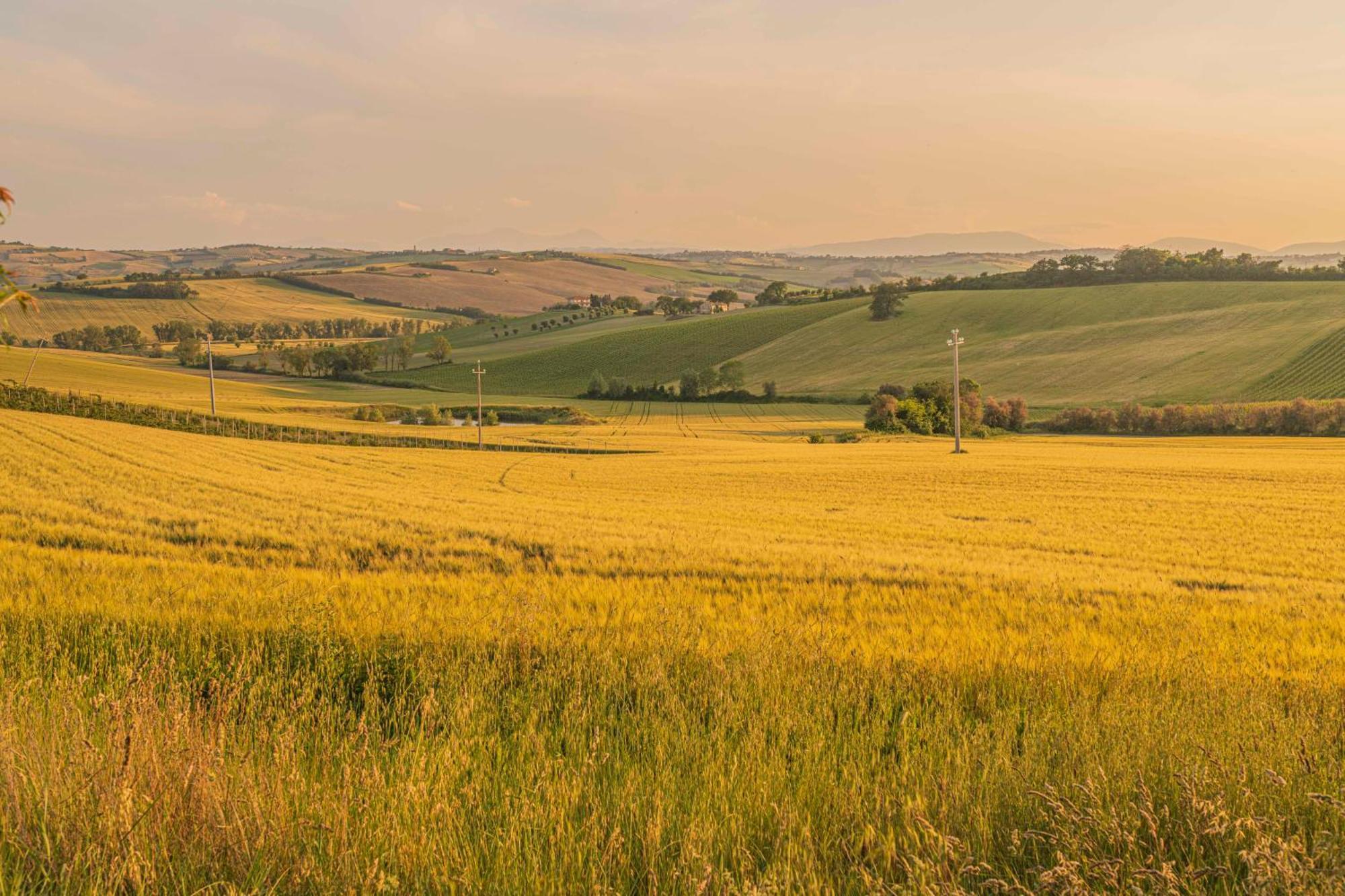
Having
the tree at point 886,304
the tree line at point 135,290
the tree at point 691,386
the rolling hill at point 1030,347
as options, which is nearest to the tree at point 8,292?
the rolling hill at point 1030,347

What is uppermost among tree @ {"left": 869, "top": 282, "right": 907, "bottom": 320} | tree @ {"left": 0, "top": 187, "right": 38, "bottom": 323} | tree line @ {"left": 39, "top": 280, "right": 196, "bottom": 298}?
tree line @ {"left": 39, "top": 280, "right": 196, "bottom": 298}

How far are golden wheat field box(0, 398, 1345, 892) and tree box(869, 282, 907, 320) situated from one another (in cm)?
12723

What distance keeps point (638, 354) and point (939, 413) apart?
66551 mm

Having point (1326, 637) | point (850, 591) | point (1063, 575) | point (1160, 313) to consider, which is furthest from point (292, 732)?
point (1160, 313)

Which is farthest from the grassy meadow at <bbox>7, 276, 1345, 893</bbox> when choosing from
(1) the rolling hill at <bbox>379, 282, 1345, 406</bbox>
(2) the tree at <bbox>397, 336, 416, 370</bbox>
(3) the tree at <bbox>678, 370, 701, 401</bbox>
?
(2) the tree at <bbox>397, 336, 416, 370</bbox>

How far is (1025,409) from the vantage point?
274ft

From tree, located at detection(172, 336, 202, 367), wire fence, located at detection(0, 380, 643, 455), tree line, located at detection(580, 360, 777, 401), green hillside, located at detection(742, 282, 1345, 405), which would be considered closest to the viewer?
wire fence, located at detection(0, 380, 643, 455)

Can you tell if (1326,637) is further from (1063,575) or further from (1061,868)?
(1061,868)

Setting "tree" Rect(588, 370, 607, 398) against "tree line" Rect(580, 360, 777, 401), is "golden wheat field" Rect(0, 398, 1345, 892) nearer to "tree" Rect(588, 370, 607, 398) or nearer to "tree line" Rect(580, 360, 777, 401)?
"tree line" Rect(580, 360, 777, 401)

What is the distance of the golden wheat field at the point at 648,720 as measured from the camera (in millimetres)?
3213

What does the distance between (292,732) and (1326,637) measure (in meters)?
10.0

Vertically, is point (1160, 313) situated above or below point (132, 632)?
above

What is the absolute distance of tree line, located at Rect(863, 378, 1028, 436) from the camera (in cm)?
7812

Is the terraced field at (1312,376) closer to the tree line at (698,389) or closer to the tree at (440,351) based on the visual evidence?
the tree line at (698,389)
